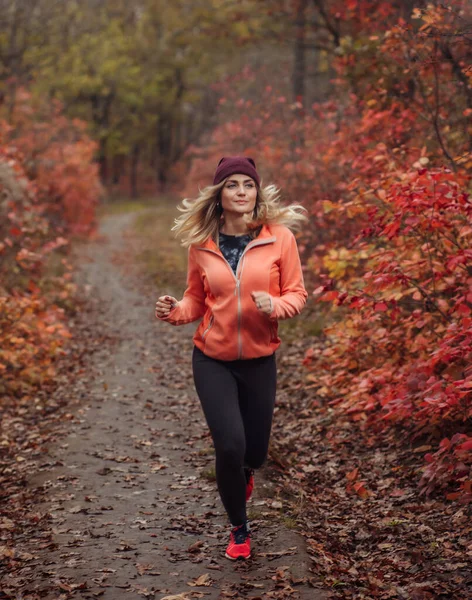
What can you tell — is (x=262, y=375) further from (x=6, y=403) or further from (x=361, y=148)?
(x=361, y=148)

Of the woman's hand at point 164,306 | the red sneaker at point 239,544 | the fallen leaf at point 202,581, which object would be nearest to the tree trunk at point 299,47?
the woman's hand at point 164,306

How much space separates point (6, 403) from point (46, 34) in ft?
50.2

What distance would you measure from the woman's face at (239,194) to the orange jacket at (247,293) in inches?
7.7

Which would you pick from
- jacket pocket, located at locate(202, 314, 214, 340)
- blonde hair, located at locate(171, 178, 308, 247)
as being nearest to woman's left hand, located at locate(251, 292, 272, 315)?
jacket pocket, located at locate(202, 314, 214, 340)

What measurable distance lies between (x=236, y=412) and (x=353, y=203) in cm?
345

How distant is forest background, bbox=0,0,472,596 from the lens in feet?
19.9

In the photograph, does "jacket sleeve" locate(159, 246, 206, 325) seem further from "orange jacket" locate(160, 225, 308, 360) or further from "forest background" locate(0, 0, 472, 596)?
"forest background" locate(0, 0, 472, 596)

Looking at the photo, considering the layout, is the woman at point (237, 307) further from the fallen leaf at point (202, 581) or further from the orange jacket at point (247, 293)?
the fallen leaf at point (202, 581)

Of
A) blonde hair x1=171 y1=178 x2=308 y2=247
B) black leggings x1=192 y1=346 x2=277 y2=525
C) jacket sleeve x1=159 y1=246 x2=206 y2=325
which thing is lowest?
black leggings x1=192 y1=346 x2=277 y2=525

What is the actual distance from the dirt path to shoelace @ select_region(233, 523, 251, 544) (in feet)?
0.53

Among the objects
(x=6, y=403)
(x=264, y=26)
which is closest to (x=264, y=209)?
(x=6, y=403)

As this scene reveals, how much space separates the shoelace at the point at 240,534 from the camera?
189 inches

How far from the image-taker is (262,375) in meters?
4.63

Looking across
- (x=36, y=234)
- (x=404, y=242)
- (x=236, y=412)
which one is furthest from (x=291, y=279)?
(x=36, y=234)
